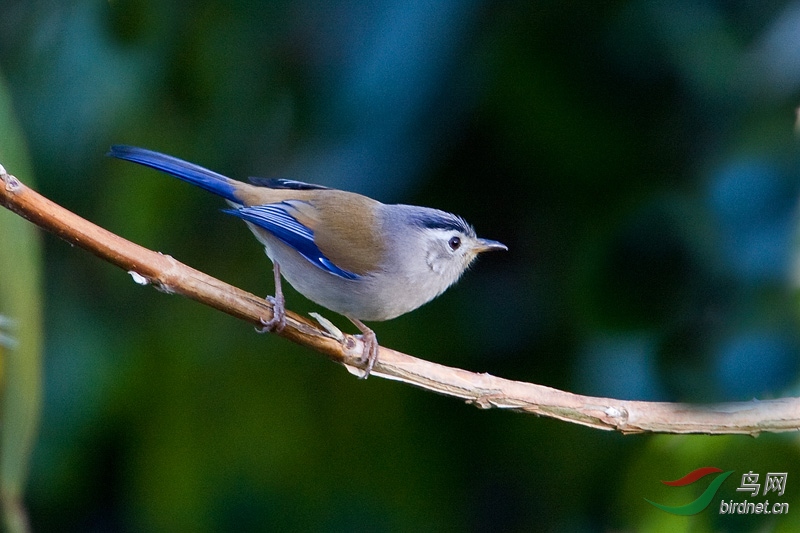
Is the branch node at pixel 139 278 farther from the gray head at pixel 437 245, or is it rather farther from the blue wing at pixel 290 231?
the gray head at pixel 437 245

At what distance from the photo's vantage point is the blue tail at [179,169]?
100cm

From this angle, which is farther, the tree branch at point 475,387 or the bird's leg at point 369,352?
the bird's leg at point 369,352

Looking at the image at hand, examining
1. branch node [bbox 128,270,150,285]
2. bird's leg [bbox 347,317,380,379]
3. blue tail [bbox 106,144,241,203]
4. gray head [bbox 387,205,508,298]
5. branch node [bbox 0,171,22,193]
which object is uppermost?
gray head [bbox 387,205,508,298]

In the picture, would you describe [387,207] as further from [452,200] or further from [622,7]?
[622,7]

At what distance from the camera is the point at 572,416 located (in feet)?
3.40

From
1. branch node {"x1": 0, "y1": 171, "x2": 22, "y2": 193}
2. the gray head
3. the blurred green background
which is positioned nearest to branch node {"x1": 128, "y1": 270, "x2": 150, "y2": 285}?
branch node {"x1": 0, "y1": 171, "x2": 22, "y2": 193}
